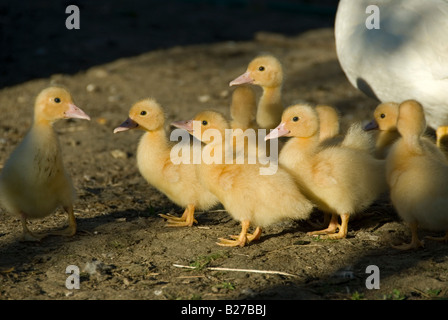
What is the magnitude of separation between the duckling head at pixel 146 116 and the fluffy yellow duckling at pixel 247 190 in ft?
1.68

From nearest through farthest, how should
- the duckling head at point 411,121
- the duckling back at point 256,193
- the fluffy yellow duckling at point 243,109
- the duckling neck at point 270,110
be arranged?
the duckling back at point 256,193, the duckling head at point 411,121, the fluffy yellow duckling at point 243,109, the duckling neck at point 270,110

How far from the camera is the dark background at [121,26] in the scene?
411 inches

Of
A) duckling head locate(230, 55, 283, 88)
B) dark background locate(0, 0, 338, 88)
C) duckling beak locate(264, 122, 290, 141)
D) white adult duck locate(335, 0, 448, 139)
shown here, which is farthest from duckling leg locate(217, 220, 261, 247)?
dark background locate(0, 0, 338, 88)

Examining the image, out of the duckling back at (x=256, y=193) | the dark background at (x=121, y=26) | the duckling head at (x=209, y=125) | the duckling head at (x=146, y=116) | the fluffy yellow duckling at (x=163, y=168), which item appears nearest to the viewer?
the duckling back at (x=256, y=193)

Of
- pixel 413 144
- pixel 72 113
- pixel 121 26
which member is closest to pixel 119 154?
pixel 72 113

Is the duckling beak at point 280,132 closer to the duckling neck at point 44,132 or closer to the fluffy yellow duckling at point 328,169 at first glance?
the fluffy yellow duckling at point 328,169

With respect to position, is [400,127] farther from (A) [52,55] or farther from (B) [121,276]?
(A) [52,55]

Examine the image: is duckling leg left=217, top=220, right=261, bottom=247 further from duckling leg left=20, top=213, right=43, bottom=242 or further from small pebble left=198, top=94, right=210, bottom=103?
small pebble left=198, top=94, right=210, bottom=103

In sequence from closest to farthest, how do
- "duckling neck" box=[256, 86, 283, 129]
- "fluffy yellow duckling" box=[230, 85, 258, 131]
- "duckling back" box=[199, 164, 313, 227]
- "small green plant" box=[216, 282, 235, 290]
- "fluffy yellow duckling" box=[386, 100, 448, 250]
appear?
"small green plant" box=[216, 282, 235, 290], "fluffy yellow duckling" box=[386, 100, 448, 250], "duckling back" box=[199, 164, 313, 227], "fluffy yellow duckling" box=[230, 85, 258, 131], "duckling neck" box=[256, 86, 283, 129]

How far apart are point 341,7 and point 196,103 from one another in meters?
2.90

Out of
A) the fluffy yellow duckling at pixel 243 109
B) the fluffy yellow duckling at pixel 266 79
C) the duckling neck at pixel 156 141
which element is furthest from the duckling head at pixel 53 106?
the fluffy yellow duckling at pixel 266 79

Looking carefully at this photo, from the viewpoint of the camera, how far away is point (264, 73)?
582cm

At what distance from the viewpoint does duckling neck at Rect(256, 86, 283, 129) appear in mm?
5746

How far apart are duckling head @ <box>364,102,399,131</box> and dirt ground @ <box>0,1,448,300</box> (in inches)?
26.0
